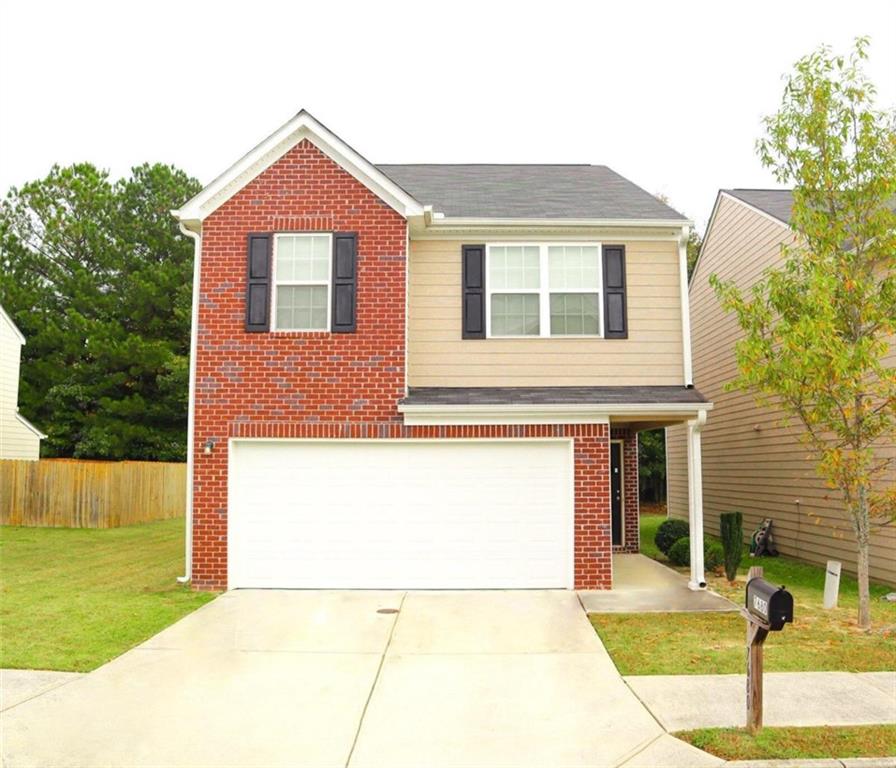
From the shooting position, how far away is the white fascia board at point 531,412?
1017 centimetres

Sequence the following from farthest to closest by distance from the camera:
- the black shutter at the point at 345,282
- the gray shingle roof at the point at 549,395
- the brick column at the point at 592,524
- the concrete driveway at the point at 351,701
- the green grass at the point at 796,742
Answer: the black shutter at the point at 345,282 → the gray shingle roof at the point at 549,395 → the brick column at the point at 592,524 → the concrete driveway at the point at 351,701 → the green grass at the point at 796,742

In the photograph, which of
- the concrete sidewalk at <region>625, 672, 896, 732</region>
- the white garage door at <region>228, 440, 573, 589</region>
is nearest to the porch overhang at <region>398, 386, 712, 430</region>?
the white garage door at <region>228, 440, 573, 589</region>

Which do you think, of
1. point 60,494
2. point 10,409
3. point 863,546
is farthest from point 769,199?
point 10,409

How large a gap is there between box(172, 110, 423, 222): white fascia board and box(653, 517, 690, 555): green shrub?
792 cm

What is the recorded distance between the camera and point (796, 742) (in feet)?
16.1

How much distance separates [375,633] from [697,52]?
12943mm

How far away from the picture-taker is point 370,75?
645 inches

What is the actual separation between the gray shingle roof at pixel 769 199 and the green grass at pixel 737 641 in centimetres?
743

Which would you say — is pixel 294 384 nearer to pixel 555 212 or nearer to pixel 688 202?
pixel 555 212

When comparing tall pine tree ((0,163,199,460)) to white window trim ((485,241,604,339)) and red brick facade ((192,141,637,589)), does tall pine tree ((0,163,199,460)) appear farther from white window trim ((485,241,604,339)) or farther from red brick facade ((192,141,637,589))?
white window trim ((485,241,604,339))

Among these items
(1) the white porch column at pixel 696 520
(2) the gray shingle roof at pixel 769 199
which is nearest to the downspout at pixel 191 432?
(1) the white porch column at pixel 696 520

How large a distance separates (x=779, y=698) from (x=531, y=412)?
5154mm

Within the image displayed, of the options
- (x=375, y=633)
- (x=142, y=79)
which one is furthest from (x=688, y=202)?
(x=375, y=633)

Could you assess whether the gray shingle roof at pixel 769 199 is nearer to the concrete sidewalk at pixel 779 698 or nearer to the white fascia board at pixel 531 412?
the white fascia board at pixel 531 412
